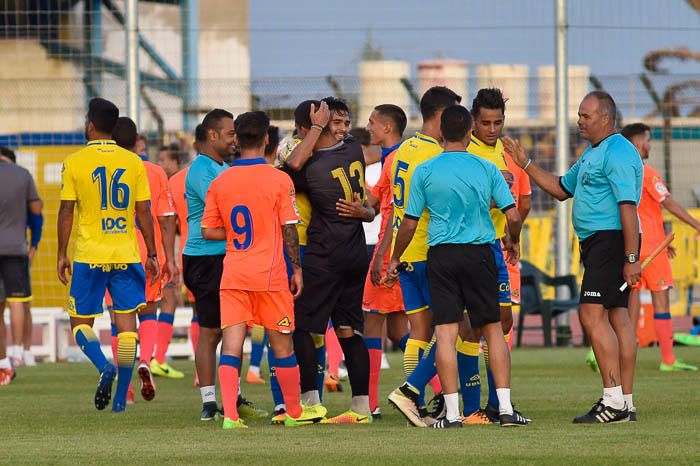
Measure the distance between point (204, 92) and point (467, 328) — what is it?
10.3 metres

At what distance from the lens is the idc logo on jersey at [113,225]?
32.9 ft

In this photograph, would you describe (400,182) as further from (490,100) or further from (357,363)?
(357,363)

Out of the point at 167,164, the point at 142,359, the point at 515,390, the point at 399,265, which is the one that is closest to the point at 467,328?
the point at 399,265

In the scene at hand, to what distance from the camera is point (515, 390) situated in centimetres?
1182

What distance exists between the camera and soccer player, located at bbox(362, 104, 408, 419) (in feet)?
Result: 31.8

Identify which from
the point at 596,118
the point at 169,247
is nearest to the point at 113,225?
the point at 169,247

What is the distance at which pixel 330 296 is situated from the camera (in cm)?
923

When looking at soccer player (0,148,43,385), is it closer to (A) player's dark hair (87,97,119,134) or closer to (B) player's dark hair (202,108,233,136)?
(A) player's dark hair (87,97,119,134)

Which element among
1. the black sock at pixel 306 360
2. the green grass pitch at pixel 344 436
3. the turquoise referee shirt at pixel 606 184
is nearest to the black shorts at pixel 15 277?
the green grass pitch at pixel 344 436

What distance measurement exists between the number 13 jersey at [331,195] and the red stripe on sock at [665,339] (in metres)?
5.66

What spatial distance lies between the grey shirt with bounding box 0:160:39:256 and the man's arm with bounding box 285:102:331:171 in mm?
6000

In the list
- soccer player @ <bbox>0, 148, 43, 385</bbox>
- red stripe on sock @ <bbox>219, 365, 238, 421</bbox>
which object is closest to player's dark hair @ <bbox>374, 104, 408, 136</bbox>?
red stripe on sock @ <bbox>219, 365, 238, 421</bbox>

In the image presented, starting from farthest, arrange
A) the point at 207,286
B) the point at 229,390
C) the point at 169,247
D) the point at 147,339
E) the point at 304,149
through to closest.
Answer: the point at 147,339 < the point at 169,247 < the point at 207,286 < the point at 304,149 < the point at 229,390

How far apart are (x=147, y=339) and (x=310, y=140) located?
377 centimetres
